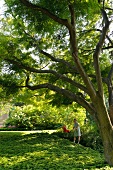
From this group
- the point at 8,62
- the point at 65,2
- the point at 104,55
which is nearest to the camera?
the point at 65,2

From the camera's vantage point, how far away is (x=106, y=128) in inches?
326

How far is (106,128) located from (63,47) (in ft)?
17.1

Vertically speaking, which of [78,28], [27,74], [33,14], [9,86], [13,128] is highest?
[78,28]

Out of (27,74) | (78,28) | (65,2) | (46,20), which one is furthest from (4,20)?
(65,2)

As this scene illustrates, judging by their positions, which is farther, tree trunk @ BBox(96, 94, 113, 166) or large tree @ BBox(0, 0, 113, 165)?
tree trunk @ BBox(96, 94, 113, 166)

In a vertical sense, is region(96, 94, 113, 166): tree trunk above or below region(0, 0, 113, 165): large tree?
below

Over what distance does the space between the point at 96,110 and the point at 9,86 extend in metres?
4.47

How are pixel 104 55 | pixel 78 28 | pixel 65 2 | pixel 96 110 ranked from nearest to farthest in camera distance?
1. pixel 65 2
2. pixel 96 110
3. pixel 78 28
4. pixel 104 55

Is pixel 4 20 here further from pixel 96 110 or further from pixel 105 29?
pixel 96 110

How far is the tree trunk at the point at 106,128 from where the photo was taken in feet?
26.8

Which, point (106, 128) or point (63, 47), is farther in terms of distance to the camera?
point (63, 47)

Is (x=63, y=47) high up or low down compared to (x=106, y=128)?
up

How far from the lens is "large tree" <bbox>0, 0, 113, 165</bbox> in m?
7.38

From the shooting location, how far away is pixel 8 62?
10633mm
